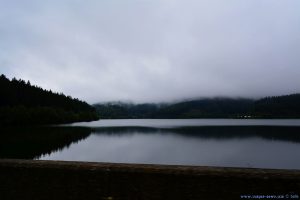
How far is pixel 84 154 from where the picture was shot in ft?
109

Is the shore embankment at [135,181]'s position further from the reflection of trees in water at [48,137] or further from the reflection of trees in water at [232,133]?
the reflection of trees in water at [232,133]

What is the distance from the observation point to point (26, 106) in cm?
9419

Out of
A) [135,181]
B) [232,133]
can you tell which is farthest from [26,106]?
[135,181]

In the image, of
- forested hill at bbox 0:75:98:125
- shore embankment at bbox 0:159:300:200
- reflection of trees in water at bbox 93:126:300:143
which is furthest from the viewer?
forested hill at bbox 0:75:98:125

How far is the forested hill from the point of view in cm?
8000

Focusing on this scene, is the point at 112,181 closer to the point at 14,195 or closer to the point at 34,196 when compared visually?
the point at 34,196

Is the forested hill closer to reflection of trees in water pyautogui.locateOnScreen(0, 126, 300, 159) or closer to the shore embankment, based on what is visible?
reflection of trees in water pyautogui.locateOnScreen(0, 126, 300, 159)

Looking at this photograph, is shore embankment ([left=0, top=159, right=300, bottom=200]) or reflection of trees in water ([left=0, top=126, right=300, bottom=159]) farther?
reflection of trees in water ([left=0, top=126, right=300, bottom=159])

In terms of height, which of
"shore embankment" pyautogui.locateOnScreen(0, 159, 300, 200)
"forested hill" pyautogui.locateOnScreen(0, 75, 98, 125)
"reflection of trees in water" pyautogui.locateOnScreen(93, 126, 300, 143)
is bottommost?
"reflection of trees in water" pyautogui.locateOnScreen(93, 126, 300, 143)

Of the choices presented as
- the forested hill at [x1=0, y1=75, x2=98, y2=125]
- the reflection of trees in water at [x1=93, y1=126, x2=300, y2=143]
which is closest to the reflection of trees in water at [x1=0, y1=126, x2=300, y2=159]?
the reflection of trees in water at [x1=93, y1=126, x2=300, y2=143]

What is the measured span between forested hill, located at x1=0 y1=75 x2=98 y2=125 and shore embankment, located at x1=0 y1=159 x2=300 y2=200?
255 ft

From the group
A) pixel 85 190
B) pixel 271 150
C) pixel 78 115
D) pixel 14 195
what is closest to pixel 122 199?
pixel 85 190

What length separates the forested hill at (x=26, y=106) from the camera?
8000 cm

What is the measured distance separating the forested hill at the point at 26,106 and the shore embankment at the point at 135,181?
77.8 metres
